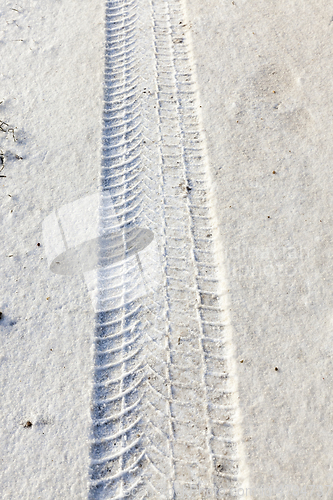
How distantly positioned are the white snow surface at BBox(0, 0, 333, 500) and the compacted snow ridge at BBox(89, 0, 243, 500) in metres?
0.09

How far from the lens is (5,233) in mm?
2396

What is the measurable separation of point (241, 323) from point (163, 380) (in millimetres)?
521

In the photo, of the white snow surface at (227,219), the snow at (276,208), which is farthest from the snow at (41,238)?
the snow at (276,208)

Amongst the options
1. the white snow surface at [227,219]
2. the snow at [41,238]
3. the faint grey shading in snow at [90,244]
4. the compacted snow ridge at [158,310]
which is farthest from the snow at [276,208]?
the snow at [41,238]

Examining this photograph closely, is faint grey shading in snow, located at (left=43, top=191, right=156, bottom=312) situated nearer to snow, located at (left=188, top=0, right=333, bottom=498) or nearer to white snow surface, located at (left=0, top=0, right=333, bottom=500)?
white snow surface, located at (left=0, top=0, right=333, bottom=500)

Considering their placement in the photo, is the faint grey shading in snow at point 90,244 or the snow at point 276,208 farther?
the faint grey shading in snow at point 90,244

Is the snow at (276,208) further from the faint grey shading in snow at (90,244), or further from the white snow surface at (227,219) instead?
the faint grey shading in snow at (90,244)

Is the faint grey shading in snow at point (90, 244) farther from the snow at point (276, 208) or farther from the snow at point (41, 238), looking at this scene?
the snow at point (276, 208)

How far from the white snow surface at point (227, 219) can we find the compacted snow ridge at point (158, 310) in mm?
86

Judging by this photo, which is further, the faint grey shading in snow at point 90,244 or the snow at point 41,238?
the faint grey shading in snow at point 90,244

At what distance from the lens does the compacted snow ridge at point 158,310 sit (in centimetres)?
175

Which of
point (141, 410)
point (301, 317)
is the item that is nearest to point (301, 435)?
point (301, 317)

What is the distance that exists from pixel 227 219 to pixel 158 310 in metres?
0.74

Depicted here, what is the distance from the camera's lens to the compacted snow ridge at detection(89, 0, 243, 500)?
5.74 feet
